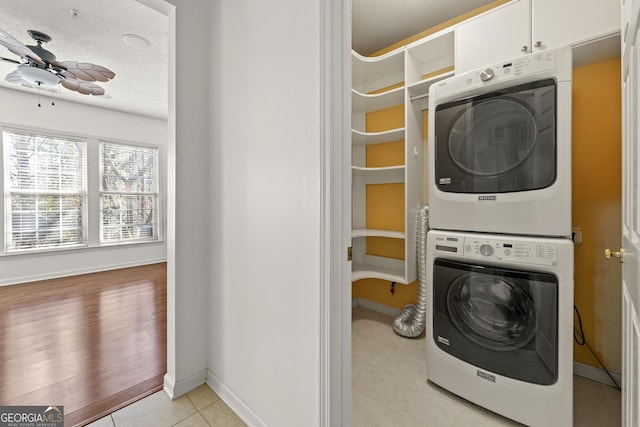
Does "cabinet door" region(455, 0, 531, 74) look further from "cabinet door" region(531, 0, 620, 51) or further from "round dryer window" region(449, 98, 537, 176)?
"round dryer window" region(449, 98, 537, 176)

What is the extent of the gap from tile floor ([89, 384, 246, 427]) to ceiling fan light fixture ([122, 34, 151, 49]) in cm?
307

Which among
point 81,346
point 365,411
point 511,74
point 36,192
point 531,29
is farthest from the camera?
point 36,192

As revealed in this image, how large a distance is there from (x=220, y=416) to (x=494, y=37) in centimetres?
290

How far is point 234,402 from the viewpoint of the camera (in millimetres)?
1547

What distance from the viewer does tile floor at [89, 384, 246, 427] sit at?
1.44 metres

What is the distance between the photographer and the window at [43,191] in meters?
3.90

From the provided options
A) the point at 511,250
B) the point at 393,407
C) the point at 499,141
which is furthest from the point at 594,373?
the point at 499,141

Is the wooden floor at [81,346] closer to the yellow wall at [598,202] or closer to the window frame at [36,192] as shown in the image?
the window frame at [36,192]

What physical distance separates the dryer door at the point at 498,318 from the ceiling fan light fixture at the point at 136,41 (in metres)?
3.33

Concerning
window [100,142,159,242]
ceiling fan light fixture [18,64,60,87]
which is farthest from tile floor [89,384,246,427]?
window [100,142,159,242]

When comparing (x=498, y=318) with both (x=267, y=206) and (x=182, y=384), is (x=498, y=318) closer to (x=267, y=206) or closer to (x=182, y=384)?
(x=267, y=206)

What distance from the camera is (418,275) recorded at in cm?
249

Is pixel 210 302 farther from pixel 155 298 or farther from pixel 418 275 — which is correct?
pixel 155 298

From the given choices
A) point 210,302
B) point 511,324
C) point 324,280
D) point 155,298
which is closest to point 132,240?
point 155,298
